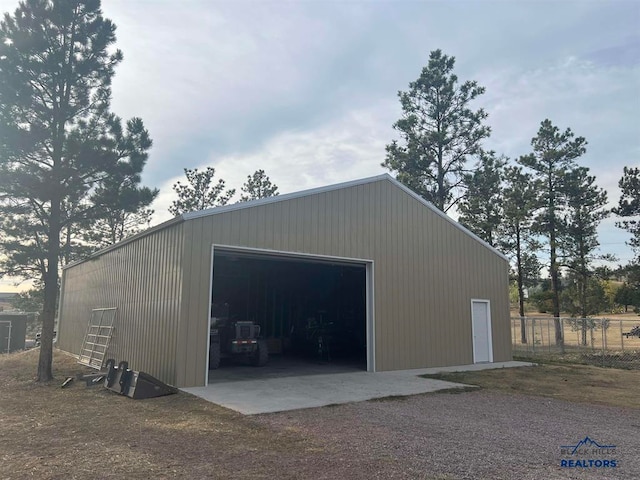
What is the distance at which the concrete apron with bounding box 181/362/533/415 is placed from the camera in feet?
25.0

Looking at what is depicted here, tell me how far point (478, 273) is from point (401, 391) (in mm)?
7265

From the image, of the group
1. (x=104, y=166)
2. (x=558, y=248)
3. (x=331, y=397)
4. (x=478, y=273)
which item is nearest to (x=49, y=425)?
(x=331, y=397)

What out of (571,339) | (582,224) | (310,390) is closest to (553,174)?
(582,224)

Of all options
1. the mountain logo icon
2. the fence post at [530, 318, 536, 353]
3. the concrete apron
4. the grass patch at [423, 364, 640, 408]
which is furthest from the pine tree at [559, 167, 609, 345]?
the mountain logo icon

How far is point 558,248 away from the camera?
2330 centimetres

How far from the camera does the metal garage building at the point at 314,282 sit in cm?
943

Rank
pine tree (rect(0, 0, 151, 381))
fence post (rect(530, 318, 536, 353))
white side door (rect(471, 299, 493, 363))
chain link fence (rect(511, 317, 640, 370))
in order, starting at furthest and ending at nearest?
fence post (rect(530, 318, 536, 353)), chain link fence (rect(511, 317, 640, 370)), white side door (rect(471, 299, 493, 363)), pine tree (rect(0, 0, 151, 381))

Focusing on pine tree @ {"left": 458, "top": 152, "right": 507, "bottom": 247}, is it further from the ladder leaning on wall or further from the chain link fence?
the ladder leaning on wall

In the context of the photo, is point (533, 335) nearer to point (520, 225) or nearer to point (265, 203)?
point (520, 225)

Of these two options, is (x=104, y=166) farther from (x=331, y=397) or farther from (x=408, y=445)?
(x=408, y=445)

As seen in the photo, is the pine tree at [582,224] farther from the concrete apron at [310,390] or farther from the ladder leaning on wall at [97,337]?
the ladder leaning on wall at [97,337]

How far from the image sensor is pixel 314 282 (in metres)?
18.7

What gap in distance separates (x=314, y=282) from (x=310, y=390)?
9.81 meters

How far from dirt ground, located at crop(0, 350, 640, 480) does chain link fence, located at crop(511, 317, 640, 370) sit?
9.24m
